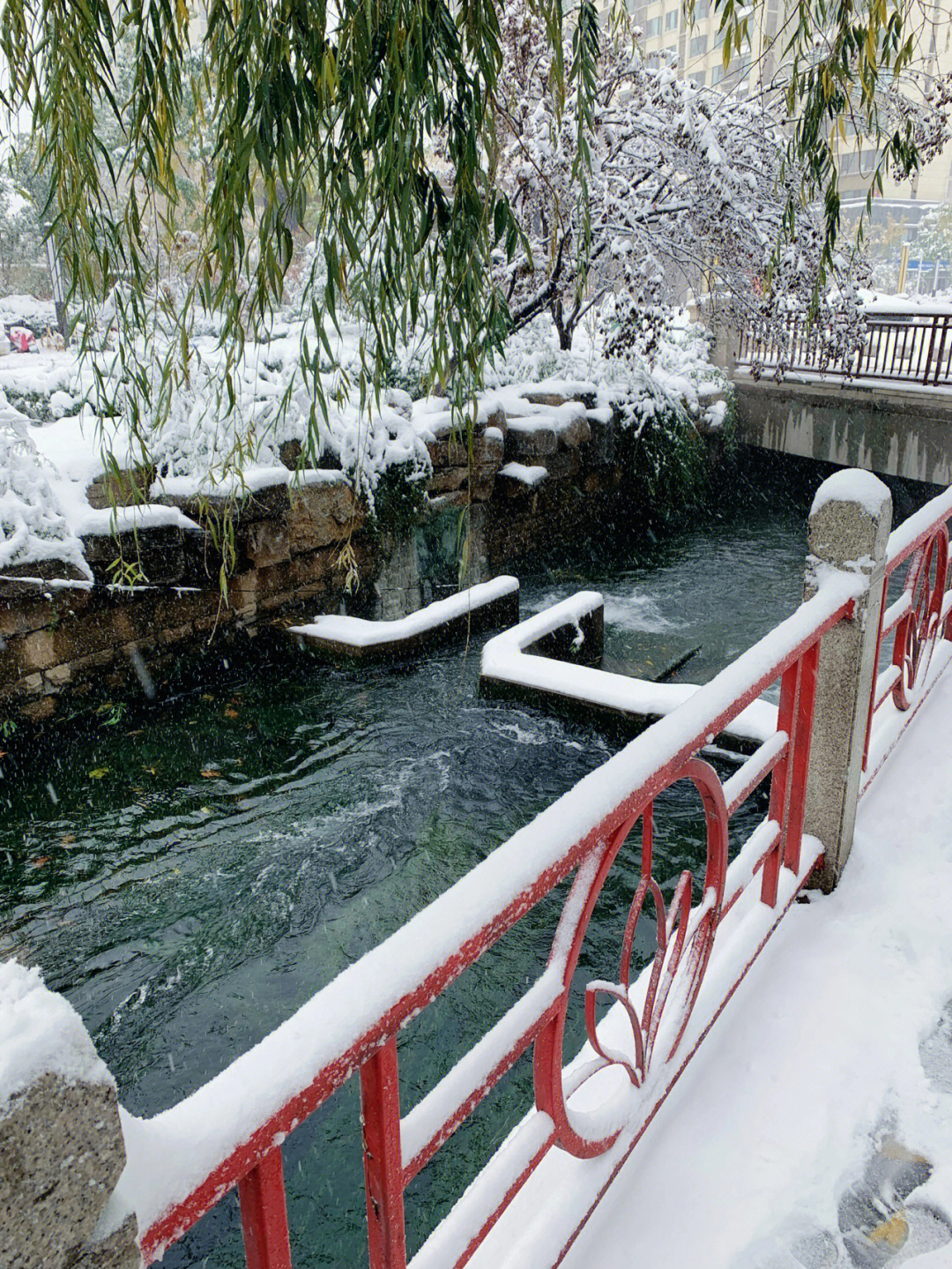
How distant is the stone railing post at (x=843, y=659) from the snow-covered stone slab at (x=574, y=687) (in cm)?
239

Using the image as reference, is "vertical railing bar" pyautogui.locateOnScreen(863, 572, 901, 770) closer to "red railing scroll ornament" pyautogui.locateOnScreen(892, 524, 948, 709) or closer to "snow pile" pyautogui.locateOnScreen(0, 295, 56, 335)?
"red railing scroll ornament" pyautogui.locateOnScreen(892, 524, 948, 709)

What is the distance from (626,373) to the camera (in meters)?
12.4

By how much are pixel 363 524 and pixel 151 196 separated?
266 inches

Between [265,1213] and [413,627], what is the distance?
6.51 meters

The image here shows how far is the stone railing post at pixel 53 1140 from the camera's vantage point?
69cm

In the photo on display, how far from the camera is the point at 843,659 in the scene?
272 centimetres

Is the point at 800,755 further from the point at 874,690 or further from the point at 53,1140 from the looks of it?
the point at 53,1140

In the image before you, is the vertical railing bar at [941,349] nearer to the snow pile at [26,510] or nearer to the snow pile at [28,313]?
the snow pile at [26,510]

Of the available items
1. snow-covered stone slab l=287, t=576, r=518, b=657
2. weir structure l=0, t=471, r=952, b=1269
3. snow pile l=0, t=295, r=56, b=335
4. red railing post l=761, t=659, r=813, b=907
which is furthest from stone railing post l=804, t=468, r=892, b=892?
snow pile l=0, t=295, r=56, b=335

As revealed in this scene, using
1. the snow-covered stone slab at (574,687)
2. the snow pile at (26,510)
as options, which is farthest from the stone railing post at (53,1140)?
the snow pile at (26,510)

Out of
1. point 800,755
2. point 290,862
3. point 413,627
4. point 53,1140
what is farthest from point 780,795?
point 413,627

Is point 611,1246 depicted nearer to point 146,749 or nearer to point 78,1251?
point 78,1251

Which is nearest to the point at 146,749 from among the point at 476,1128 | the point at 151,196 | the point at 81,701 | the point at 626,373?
the point at 81,701

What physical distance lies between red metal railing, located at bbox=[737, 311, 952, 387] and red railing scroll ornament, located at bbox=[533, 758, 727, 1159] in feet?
35.2
